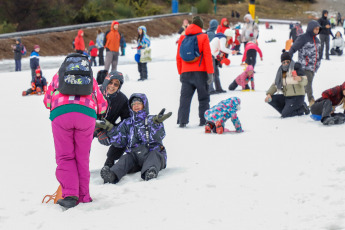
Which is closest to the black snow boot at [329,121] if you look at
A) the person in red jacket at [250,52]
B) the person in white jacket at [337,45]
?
the person in red jacket at [250,52]

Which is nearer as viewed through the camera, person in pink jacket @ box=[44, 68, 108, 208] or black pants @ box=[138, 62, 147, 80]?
person in pink jacket @ box=[44, 68, 108, 208]

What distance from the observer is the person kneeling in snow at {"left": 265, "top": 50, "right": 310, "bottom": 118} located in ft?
29.7

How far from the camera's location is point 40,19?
4003cm

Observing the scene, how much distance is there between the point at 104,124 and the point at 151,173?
30.9 inches

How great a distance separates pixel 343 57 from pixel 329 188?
17730 mm

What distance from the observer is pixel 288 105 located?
361 inches

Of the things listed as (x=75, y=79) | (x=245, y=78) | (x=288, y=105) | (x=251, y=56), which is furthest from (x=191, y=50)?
(x=251, y=56)

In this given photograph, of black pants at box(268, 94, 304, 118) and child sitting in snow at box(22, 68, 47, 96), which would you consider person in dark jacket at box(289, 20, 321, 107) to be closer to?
black pants at box(268, 94, 304, 118)

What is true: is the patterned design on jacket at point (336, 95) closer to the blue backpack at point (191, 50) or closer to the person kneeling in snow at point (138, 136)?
the blue backpack at point (191, 50)

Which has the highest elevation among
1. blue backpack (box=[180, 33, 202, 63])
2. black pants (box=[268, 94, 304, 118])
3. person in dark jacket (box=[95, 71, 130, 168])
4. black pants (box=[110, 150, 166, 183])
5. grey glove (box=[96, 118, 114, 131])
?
blue backpack (box=[180, 33, 202, 63])

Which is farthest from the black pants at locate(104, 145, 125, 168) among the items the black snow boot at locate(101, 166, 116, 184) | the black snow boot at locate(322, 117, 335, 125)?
the black snow boot at locate(322, 117, 335, 125)

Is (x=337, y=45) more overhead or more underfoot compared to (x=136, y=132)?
more overhead

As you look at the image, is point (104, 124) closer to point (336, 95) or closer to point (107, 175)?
point (107, 175)

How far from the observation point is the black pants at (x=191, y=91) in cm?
853
